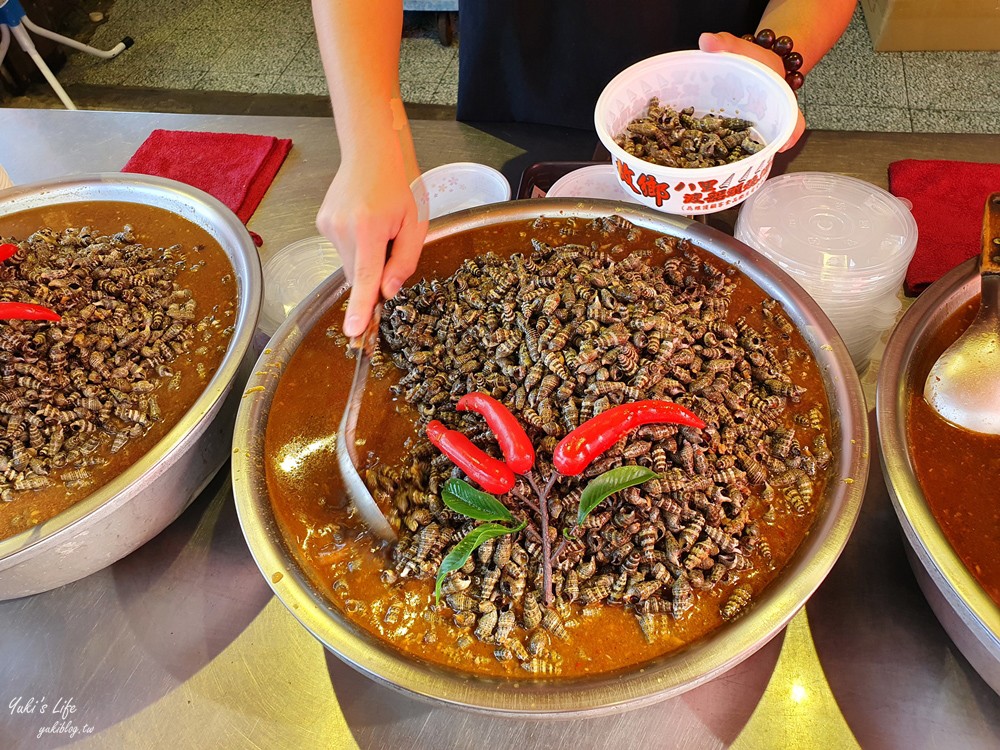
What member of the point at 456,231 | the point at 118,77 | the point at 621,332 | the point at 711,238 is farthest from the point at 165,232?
the point at 118,77

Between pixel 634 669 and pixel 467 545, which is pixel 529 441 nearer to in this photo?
pixel 467 545

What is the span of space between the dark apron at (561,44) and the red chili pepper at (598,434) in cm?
178

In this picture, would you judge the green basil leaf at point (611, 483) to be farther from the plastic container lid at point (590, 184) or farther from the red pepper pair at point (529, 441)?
the plastic container lid at point (590, 184)

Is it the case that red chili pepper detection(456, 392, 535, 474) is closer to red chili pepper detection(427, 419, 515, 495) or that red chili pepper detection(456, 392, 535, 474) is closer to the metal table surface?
red chili pepper detection(427, 419, 515, 495)

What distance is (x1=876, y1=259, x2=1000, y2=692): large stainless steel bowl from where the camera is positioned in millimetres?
1267

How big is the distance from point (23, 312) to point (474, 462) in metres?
1.37

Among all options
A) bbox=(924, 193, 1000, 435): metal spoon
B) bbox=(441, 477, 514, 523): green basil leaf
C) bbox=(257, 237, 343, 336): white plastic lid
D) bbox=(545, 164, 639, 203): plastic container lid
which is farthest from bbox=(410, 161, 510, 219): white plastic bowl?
bbox=(924, 193, 1000, 435): metal spoon

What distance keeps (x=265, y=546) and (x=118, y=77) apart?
6099 millimetres

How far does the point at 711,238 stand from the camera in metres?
1.88

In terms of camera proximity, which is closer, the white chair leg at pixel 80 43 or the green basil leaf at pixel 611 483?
the green basil leaf at pixel 611 483

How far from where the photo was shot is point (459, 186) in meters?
2.53

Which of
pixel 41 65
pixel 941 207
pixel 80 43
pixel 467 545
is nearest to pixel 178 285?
pixel 467 545

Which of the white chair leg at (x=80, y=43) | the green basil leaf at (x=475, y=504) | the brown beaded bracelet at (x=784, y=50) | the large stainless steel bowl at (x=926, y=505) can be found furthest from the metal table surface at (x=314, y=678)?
the white chair leg at (x=80, y=43)

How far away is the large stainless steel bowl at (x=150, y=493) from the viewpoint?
154cm
